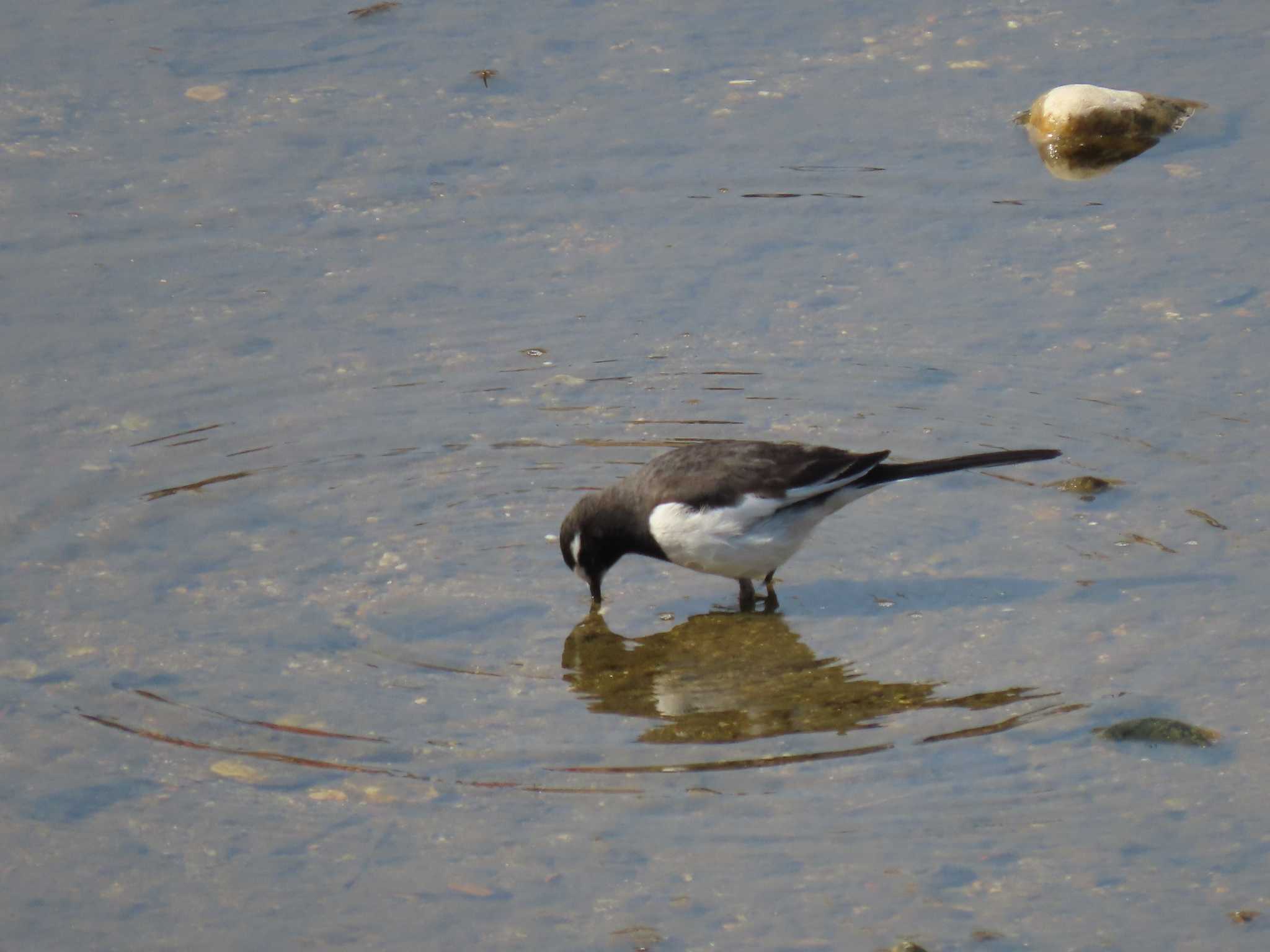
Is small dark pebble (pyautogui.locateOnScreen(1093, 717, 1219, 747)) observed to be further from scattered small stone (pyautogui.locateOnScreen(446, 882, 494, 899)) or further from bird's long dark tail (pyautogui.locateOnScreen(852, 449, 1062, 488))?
scattered small stone (pyautogui.locateOnScreen(446, 882, 494, 899))

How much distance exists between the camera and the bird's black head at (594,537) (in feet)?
23.4

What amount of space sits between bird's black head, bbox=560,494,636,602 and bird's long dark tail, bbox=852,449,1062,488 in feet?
3.28

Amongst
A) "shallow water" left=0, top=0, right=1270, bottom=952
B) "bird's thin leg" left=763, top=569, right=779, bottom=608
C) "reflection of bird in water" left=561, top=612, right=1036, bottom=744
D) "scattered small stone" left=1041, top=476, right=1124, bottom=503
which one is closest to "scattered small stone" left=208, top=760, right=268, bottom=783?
"shallow water" left=0, top=0, right=1270, bottom=952

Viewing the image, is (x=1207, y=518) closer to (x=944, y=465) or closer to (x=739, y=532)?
(x=944, y=465)

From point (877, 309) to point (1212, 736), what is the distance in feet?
11.9

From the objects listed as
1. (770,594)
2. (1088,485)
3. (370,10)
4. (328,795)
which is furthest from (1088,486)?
(370,10)

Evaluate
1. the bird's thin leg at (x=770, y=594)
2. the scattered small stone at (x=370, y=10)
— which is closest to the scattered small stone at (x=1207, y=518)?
the bird's thin leg at (x=770, y=594)

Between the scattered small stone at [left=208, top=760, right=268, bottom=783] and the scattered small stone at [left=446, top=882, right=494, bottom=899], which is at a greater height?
the scattered small stone at [left=208, top=760, right=268, bottom=783]

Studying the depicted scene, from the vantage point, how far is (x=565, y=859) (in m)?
5.45

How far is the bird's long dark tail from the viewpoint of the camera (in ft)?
23.1

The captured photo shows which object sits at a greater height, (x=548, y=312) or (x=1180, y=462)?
(x=548, y=312)

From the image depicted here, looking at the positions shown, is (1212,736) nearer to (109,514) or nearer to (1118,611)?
(1118,611)

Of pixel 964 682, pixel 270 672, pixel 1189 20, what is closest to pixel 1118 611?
pixel 964 682

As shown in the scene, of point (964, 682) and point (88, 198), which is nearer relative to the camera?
point (964, 682)
